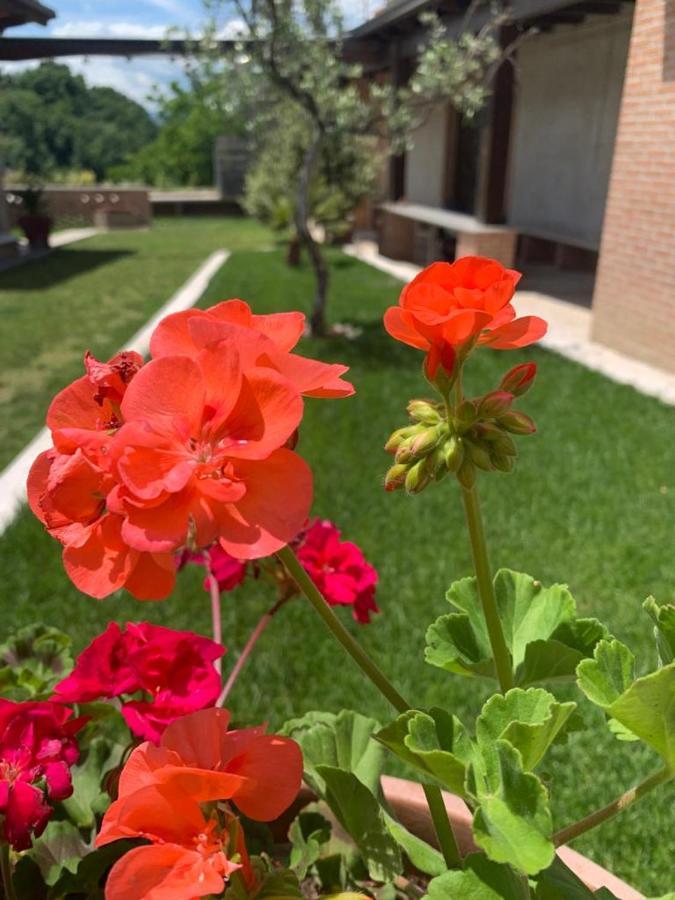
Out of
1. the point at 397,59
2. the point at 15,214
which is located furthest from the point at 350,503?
the point at 15,214

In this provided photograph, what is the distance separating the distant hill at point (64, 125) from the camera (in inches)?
664

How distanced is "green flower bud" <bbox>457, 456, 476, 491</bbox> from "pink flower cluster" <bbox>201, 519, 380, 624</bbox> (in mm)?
509

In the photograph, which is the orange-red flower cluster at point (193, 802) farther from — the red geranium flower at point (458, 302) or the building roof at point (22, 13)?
the building roof at point (22, 13)

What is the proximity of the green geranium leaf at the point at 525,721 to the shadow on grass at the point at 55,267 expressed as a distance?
11511 mm

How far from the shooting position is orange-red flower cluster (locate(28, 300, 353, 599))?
0.60 metres

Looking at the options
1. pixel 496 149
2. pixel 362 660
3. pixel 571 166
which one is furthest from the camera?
pixel 571 166

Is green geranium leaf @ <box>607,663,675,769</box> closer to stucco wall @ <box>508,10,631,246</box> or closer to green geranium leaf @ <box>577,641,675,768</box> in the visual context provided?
green geranium leaf @ <box>577,641,675,768</box>

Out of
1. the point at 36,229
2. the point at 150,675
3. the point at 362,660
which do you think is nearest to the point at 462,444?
the point at 362,660

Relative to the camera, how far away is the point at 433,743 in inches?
29.7

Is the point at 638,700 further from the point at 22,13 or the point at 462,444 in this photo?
the point at 22,13

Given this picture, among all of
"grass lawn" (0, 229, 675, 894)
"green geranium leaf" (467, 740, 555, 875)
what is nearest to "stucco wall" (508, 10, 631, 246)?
"grass lawn" (0, 229, 675, 894)

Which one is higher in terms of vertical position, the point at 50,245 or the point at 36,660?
the point at 36,660

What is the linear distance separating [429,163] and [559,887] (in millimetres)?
14497

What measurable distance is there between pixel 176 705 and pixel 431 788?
0.97ft
